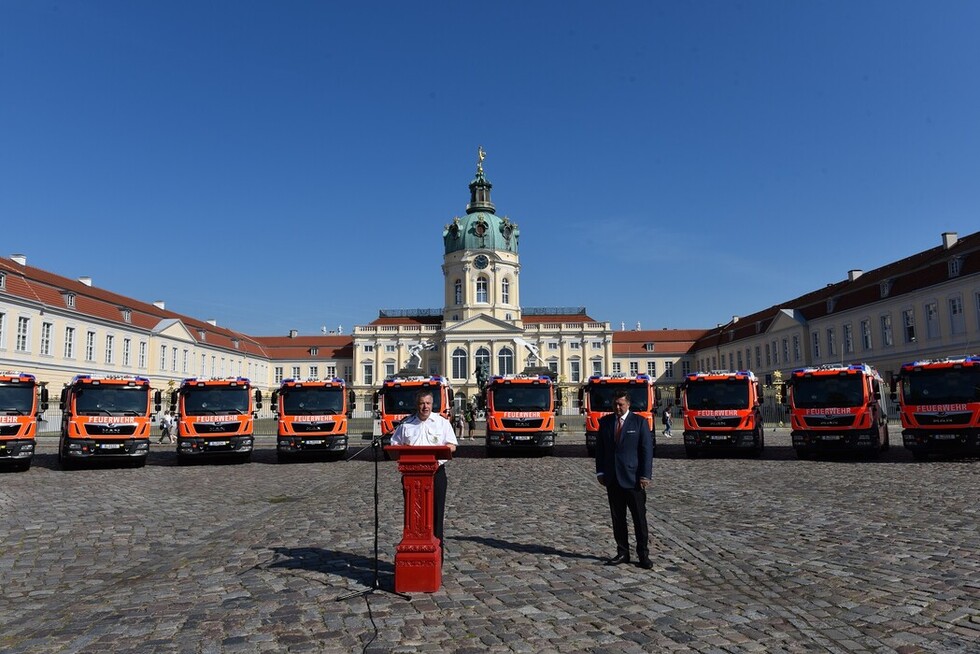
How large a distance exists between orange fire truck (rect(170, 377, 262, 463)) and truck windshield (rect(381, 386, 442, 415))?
3.93 m

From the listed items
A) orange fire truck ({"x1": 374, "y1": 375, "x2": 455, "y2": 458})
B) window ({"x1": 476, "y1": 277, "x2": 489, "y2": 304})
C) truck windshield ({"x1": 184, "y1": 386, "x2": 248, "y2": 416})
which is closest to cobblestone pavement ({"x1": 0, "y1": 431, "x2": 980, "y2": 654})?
truck windshield ({"x1": 184, "y1": 386, "x2": 248, "y2": 416})

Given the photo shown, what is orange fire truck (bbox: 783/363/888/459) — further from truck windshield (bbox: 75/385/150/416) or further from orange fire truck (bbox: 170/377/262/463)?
truck windshield (bbox: 75/385/150/416)

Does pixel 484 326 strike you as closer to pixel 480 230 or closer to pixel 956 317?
pixel 480 230

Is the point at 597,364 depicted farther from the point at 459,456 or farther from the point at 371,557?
the point at 371,557

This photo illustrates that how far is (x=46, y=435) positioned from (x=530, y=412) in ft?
94.4

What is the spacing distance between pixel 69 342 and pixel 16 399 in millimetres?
36969

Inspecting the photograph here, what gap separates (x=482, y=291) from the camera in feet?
289

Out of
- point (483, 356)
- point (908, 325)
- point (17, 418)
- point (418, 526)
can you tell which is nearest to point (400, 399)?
point (17, 418)

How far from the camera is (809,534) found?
867 cm

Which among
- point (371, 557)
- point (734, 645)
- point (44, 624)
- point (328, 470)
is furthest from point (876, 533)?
point (328, 470)

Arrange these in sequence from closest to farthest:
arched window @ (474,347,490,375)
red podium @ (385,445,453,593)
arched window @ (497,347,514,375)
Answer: red podium @ (385,445,453,593) → arched window @ (474,347,490,375) → arched window @ (497,347,514,375)

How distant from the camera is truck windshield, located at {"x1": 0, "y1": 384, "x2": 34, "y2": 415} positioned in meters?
18.3

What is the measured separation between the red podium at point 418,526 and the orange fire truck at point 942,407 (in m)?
17.2

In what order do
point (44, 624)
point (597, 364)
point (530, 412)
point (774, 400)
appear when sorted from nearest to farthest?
point (44, 624) < point (530, 412) < point (774, 400) < point (597, 364)
